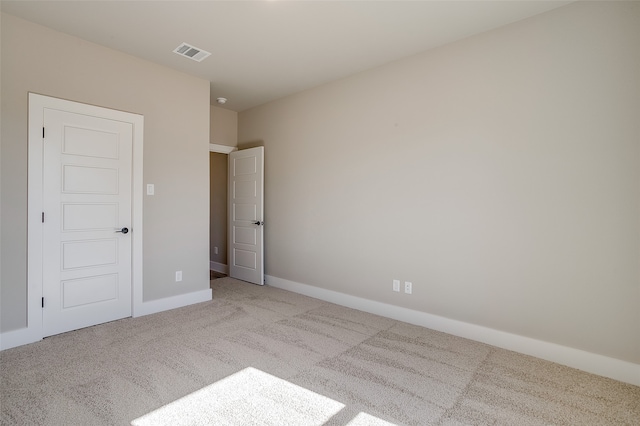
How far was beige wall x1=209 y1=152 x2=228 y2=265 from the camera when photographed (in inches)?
232

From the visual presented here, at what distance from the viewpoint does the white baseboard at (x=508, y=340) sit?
2275mm

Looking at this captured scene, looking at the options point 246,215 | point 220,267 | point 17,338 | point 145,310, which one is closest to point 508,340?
point 145,310

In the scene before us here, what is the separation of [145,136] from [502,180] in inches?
144

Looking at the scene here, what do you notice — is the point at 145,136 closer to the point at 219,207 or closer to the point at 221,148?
the point at 221,148

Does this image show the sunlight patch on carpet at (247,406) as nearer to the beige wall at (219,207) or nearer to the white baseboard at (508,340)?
the white baseboard at (508,340)

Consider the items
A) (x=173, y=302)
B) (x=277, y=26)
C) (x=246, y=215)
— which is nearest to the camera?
(x=277, y=26)

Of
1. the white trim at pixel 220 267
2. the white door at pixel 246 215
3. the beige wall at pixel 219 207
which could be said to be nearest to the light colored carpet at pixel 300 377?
the white door at pixel 246 215

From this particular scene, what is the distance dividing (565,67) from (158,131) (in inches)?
155

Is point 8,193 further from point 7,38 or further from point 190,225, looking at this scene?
point 190,225

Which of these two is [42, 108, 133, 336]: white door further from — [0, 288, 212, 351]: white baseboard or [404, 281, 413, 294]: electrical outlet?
[404, 281, 413, 294]: electrical outlet

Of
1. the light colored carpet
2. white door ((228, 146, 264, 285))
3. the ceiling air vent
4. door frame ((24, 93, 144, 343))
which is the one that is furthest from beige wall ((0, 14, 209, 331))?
white door ((228, 146, 264, 285))

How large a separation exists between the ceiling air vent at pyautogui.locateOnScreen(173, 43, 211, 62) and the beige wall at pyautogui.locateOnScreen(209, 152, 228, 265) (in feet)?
9.08

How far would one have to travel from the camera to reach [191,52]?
10.7ft

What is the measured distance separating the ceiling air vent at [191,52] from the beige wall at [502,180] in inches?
58.9
